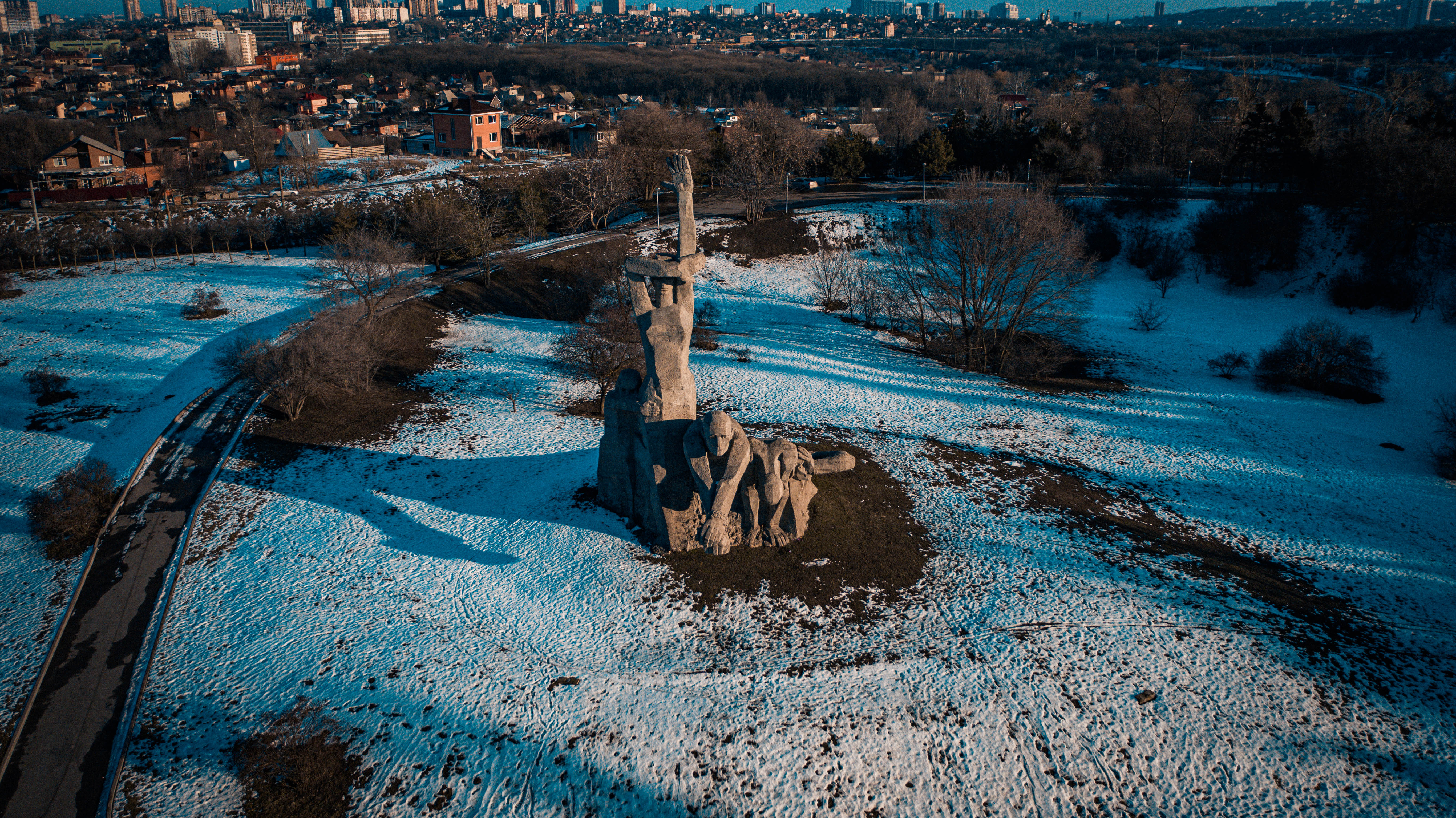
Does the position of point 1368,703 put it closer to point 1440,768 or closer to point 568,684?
point 1440,768

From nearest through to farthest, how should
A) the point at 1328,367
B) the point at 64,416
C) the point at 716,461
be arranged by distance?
the point at 716,461
the point at 64,416
the point at 1328,367

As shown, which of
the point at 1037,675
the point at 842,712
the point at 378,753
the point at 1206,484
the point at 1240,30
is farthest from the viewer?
the point at 1240,30

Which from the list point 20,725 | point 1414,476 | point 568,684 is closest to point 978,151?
point 1414,476

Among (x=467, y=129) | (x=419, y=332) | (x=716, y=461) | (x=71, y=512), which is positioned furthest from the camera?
(x=467, y=129)

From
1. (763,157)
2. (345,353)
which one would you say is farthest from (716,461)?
(763,157)

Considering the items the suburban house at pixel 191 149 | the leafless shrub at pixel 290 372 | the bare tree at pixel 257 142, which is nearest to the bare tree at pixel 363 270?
the leafless shrub at pixel 290 372

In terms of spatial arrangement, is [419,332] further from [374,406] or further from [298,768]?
[298,768]

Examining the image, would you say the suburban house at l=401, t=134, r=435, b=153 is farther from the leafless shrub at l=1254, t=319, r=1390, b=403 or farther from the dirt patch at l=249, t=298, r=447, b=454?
the leafless shrub at l=1254, t=319, r=1390, b=403

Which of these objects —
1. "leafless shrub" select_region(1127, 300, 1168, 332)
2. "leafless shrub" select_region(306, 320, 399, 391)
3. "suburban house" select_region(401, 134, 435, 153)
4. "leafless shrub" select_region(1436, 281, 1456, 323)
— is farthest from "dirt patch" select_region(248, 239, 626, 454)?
"suburban house" select_region(401, 134, 435, 153)
